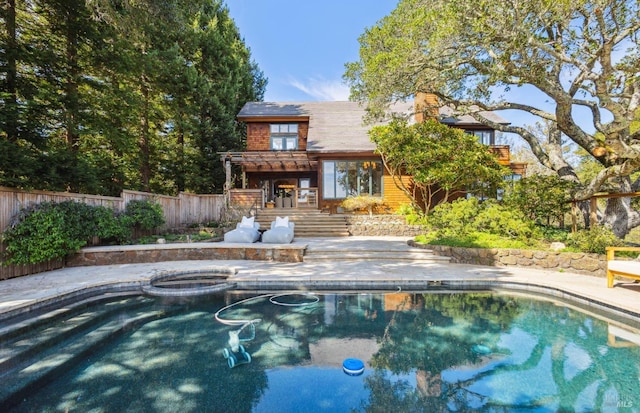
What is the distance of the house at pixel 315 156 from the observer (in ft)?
47.3

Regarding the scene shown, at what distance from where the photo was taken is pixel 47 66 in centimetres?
859

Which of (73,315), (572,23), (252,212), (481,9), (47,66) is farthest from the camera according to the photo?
(252,212)

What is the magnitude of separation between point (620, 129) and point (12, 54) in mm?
15253

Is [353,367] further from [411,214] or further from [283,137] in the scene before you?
[283,137]

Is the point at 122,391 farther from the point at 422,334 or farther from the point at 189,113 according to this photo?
the point at 189,113

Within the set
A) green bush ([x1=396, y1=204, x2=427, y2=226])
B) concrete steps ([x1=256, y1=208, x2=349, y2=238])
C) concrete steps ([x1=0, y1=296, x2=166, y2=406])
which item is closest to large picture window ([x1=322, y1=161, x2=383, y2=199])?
concrete steps ([x1=256, y1=208, x2=349, y2=238])

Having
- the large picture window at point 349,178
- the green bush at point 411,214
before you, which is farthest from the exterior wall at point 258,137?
the green bush at point 411,214

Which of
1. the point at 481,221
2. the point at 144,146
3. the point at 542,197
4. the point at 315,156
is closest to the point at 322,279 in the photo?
the point at 481,221

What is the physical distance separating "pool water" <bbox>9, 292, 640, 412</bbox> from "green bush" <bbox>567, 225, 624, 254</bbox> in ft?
8.79

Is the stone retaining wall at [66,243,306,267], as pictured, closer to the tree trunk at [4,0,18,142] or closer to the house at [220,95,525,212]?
the tree trunk at [4,0,18,142]

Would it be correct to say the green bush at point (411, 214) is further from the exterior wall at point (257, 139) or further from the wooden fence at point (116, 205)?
the exterior wall at point (257, 139)

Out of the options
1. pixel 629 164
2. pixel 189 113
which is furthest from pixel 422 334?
pixel 189 113

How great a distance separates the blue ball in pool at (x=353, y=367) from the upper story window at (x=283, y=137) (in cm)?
1542

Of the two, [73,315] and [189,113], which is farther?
[189,113]
